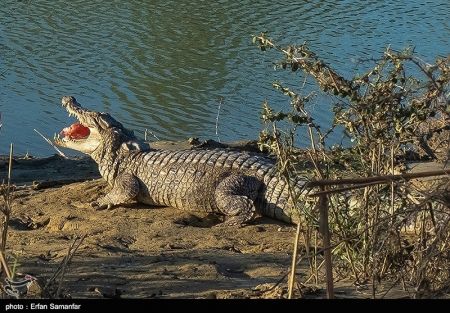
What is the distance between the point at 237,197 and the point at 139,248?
4.70ft

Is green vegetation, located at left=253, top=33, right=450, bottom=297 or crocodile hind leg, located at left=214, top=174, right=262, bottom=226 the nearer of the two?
green vegetation, located at left=253, top=33, right=450, bottom=297

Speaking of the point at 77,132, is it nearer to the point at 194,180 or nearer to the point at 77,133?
the point at 77,133

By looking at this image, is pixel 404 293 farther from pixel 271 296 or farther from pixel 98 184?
pixel 98 184

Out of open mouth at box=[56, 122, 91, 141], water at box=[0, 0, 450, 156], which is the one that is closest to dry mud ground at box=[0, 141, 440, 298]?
open mouth at box=[56, 122, 91, 141]

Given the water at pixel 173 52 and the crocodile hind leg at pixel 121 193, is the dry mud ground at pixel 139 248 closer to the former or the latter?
the crocodile hind leg at pixel 121 193

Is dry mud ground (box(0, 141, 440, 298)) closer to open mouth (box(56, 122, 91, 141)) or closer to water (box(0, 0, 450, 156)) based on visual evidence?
open mouth (box(56, 122, 91, 141))

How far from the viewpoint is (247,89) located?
42.9 feet

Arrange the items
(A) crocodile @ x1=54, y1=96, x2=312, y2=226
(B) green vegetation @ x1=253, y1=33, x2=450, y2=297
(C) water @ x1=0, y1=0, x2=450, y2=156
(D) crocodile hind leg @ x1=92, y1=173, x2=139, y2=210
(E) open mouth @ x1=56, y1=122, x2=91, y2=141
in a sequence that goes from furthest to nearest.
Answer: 1. (C) water @ x1=0, y1=0, x2=450, y2=156
2. (E) open mouth @ x1=56, y1=122, x2=91, y2=141
3. (D) crocodile hind leg @ x1=92, y1=173, x2=139, y2=210
4. (A) crocodile @ x1=54, y1=96, x2=312, y2=226
5. (B) green vegetation @ x1=253, y1=33, x2=450, y2=297

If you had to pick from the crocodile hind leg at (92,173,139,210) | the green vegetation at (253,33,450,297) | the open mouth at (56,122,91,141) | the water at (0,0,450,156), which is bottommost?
the water at (0,0,450,156)

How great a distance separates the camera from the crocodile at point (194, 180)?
738 centimetres

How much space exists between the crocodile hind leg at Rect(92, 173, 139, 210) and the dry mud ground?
0.29ft

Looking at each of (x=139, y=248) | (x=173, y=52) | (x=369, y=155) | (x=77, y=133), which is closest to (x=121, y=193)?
(x=77, y=133)

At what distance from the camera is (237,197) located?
7371mm

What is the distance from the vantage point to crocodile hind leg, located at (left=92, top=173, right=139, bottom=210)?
25.2ft
